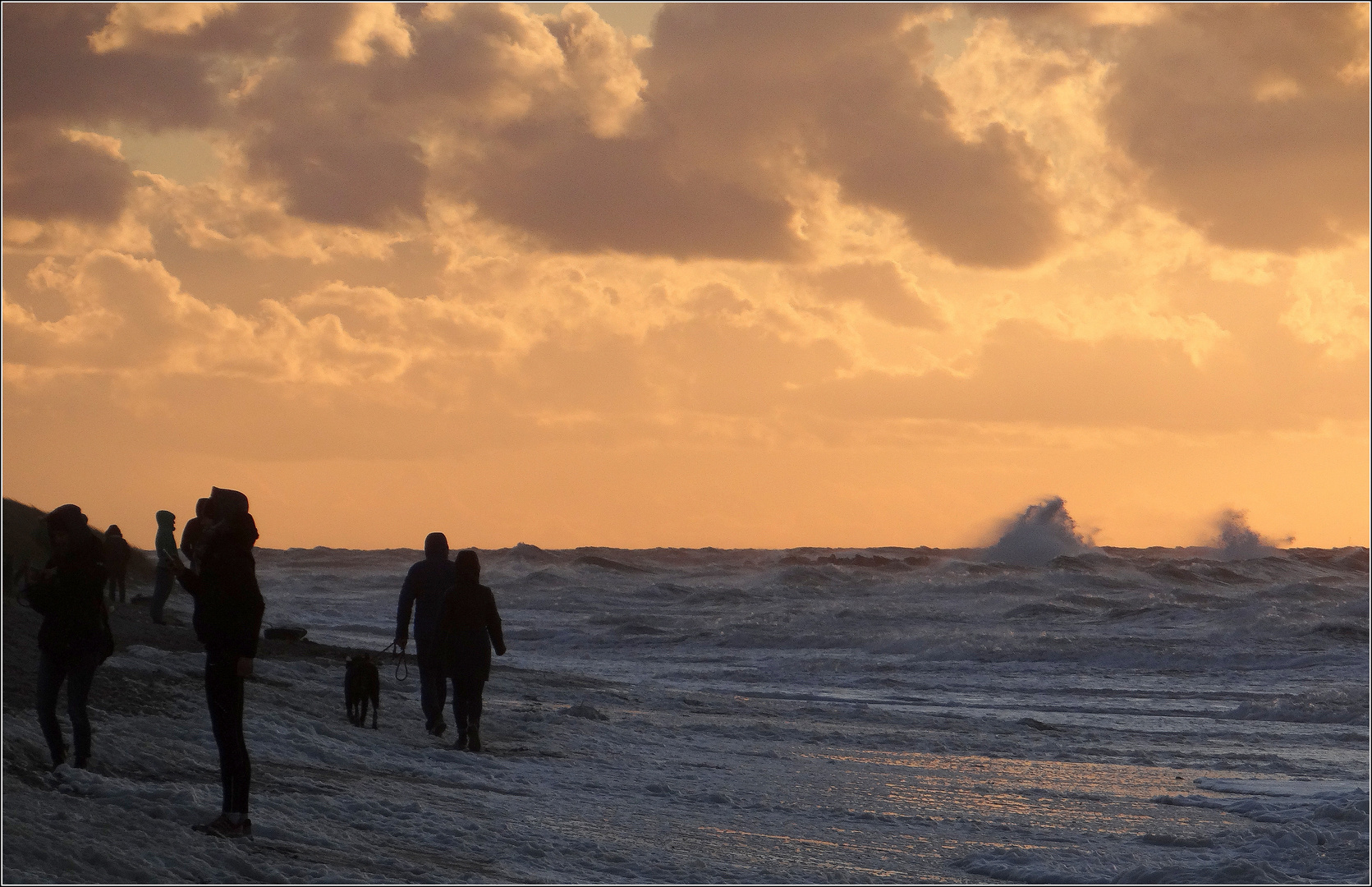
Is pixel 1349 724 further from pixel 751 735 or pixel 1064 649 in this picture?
pixel 1064 649

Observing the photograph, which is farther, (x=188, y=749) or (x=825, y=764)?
(x=825, y=764)

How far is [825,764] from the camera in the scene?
11844mm

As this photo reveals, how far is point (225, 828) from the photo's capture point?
21.2ft

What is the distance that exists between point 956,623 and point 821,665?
980cm

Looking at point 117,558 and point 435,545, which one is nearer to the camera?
point 435,545

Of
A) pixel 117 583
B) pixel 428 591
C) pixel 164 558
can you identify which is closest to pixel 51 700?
pixel 164 558

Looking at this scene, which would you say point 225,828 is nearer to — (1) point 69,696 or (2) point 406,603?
(1) point 69,696

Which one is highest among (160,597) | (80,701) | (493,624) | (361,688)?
(493,624)

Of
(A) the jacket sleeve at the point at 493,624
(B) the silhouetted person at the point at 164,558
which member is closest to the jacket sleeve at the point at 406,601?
(A) the jacket sleeve at the point at 493,624

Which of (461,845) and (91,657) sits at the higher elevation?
(91,657)

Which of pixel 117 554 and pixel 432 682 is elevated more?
pixel 117 554

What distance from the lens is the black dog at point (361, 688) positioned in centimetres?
1123

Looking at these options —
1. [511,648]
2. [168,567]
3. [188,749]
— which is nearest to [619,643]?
[511,648]

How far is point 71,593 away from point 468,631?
4279 mm
